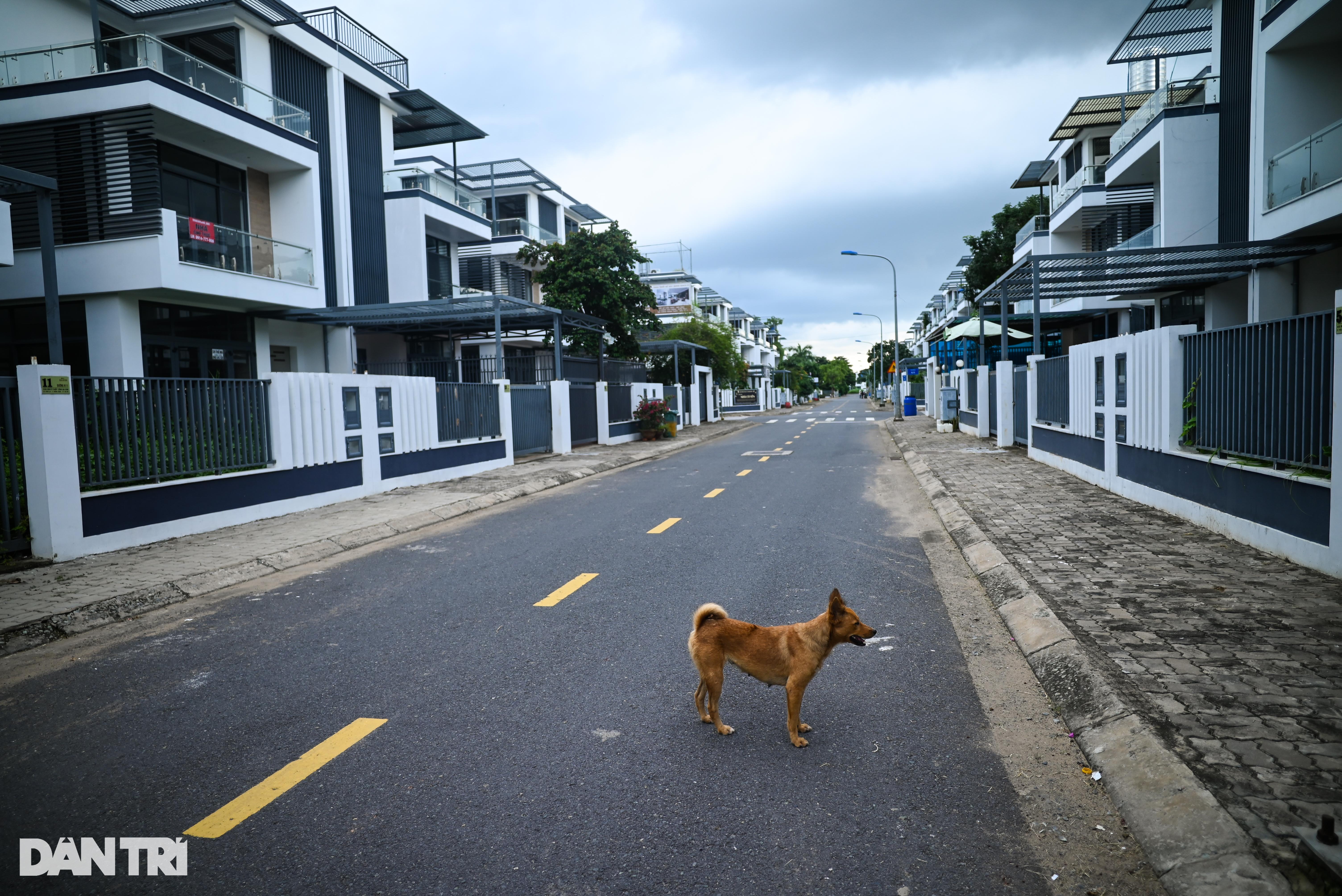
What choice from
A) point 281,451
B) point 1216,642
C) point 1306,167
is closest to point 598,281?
point 281,451

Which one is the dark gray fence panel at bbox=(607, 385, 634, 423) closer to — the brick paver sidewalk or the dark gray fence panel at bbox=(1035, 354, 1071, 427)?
the dark gray fence panel at bbox=(1035, 354, 1071, 427)

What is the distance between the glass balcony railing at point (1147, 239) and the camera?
21766 mm

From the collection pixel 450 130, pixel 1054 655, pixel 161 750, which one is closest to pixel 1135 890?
pixel 1054 655

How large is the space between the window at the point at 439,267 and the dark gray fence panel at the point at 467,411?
40.9ft

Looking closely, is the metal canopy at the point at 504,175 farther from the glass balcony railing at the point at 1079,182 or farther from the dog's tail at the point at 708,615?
the dog's tail at the point at 708,615

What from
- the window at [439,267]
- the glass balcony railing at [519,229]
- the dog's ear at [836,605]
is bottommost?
the dog's ear at [836,605]

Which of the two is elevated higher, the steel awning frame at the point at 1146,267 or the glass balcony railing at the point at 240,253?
the glass balcony railing at the point at 240,253

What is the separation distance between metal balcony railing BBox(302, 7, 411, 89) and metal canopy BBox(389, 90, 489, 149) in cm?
61

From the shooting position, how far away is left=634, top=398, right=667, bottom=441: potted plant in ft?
96.8

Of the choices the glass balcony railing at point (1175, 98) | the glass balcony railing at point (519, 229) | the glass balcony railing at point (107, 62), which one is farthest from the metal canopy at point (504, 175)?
the glass balcony railing at point (1175, 98)

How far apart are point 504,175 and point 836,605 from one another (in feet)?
138

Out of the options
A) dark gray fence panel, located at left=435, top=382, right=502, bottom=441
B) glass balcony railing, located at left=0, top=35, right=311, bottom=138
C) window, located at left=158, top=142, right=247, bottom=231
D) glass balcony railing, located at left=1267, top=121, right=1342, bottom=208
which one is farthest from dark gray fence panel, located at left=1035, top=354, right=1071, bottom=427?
glass balcony railing, located at left=0, top=35, right=311, bottom=138

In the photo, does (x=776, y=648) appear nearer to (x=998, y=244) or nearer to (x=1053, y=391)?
(x=1053, y=391)

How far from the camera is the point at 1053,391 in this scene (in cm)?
1512
